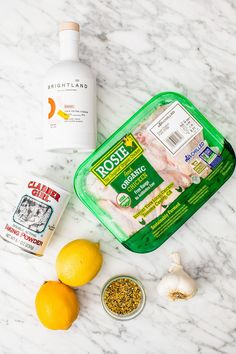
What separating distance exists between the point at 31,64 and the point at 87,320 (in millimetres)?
558

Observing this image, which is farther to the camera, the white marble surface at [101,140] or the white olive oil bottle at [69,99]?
the white marble surface at [101,140]

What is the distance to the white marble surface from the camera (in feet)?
3.39

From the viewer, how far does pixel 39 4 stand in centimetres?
104

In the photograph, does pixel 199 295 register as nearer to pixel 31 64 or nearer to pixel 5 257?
pixel 5 257

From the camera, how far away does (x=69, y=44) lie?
3.07 ft

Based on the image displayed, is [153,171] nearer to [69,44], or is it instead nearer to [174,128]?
[174,128]

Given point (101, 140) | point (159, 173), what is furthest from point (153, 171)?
point (101, 140)

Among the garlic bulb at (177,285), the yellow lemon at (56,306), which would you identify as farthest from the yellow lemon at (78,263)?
the garlic bulb at (177,285)

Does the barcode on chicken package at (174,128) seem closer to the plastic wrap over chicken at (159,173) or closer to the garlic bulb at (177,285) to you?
the plastic wrap over chicken at (159,173)

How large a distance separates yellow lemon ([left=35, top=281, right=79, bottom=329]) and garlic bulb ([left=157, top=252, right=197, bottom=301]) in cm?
18

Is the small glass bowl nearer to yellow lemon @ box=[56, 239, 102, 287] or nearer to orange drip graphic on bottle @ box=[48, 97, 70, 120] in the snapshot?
yellow lemon @ box=[56, 239, 102, 287]

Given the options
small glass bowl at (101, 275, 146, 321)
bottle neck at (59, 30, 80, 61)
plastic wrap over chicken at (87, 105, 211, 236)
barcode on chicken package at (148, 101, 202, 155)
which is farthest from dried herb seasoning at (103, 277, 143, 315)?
bottle neck at (59, 30, 80, 61)

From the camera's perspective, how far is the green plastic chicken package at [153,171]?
0.98 m

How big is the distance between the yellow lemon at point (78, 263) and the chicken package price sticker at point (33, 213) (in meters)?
0.06
